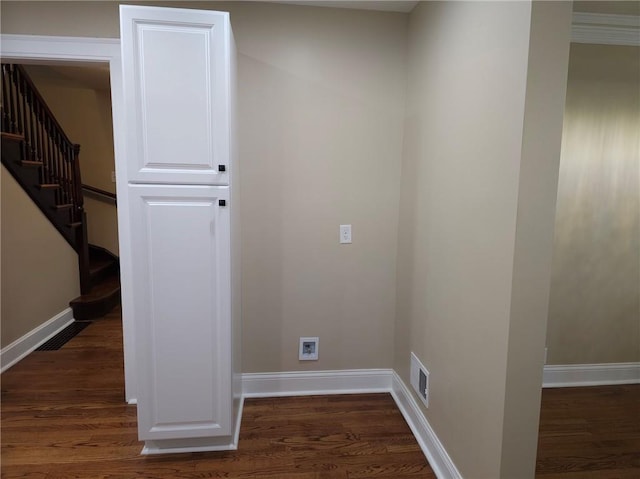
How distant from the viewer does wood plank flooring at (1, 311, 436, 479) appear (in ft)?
5.95

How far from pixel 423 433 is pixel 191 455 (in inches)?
47.9

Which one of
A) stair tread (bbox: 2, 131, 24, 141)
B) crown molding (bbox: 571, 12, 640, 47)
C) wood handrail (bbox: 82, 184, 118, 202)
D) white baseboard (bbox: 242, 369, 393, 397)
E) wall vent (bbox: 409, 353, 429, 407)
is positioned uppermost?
crown molding (bbox: 571, 12, 640, 47)

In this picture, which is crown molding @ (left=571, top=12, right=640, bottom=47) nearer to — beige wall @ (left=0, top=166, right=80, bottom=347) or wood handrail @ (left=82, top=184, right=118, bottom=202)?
beige wall @ (left=0, top=166, right=80, bottom=347)

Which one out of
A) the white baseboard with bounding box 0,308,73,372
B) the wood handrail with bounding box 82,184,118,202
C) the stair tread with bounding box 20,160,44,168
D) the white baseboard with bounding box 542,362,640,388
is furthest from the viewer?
the wood handrail with bounding box 82,184,118,202

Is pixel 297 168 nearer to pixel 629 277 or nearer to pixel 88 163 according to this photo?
pixel 629 277

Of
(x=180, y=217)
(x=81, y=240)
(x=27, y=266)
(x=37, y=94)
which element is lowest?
(x=27, y=266)

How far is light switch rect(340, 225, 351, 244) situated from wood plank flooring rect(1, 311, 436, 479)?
1.02 metres

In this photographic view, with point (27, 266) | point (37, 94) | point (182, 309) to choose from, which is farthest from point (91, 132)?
point (182, 309)

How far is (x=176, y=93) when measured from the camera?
1.71 metres

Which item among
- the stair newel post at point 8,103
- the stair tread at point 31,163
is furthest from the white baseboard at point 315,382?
the stair newel post at point 8,103

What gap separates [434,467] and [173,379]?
4.44 feet

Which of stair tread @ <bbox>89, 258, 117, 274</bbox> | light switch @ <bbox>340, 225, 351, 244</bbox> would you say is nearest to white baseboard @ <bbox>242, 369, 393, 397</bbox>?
light switch @ <bbox>340, 225, 351, 244</bbox>

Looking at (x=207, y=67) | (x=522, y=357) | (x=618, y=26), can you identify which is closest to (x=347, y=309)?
(x=522, y=357)

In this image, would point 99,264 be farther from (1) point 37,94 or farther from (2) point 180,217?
(2) point 180,217
